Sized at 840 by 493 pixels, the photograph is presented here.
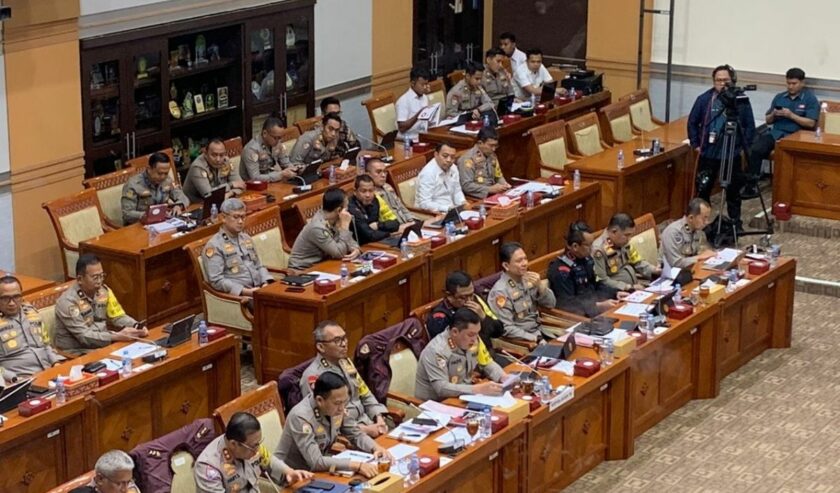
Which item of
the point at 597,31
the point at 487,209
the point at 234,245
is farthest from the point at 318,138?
the point at 597,31

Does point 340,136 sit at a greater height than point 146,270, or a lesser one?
greater

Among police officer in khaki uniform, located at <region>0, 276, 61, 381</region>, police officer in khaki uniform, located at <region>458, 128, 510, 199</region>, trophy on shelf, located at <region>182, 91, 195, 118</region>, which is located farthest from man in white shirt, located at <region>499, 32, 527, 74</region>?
police officer in khaki uniform, located at <region>0, 276, 61, 381</region>

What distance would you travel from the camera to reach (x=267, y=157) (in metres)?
12.9

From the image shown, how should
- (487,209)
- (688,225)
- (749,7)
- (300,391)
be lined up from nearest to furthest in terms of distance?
(300,391), (688,225), (487,209), (749,7)

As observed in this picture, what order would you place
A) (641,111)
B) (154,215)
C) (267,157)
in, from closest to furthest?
(154,215)
(267,157)
(641,111)

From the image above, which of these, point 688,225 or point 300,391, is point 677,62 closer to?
point 688,225

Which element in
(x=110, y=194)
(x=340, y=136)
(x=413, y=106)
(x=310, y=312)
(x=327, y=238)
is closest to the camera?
(x=310, y=312)

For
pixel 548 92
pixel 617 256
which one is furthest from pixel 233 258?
pixel 548 92

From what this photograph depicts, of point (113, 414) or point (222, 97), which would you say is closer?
point (113, 414)

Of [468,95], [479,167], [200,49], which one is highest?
[200,49]

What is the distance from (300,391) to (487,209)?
403 cm

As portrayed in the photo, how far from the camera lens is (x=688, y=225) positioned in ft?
36.1

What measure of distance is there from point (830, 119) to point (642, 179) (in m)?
2.01

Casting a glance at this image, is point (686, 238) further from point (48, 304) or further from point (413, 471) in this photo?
point (48, 304)
